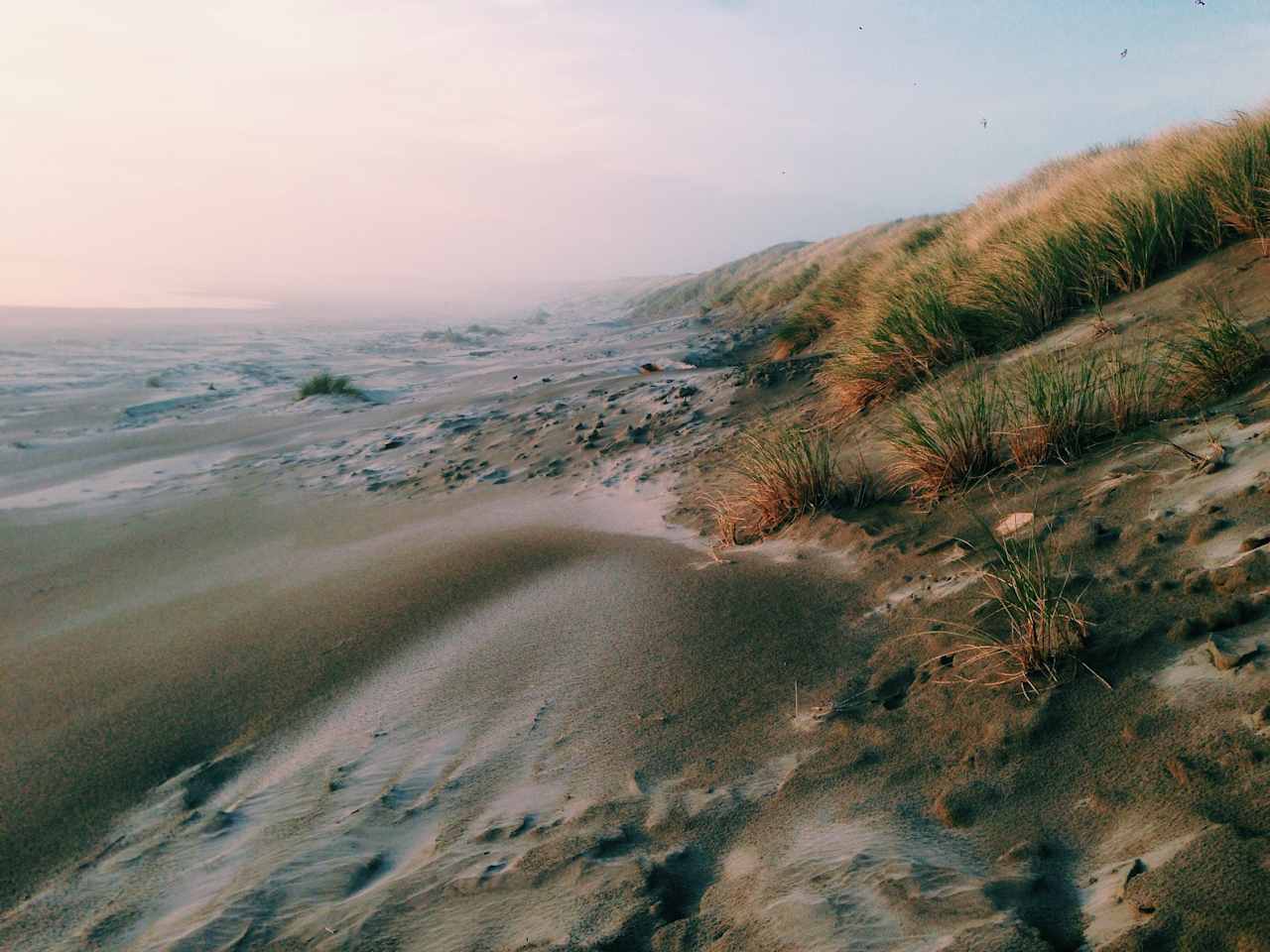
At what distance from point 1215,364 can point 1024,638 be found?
1858 millimetres

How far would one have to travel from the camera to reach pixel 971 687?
6.50ft

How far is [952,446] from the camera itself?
3.24 metres

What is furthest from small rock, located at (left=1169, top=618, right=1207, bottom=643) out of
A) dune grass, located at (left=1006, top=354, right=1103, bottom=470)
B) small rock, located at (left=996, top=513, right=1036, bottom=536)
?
dune grass, located at (left=1006, top=354, right=1103, bottom=470)

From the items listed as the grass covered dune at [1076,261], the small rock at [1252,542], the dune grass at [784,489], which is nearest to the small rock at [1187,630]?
the small rock at [1252,542]

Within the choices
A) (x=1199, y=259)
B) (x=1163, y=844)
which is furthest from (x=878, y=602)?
(x=1199, y=259)

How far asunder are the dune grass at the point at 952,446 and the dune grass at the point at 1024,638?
106cm

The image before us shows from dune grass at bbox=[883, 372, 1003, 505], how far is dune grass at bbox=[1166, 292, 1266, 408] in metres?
0.64

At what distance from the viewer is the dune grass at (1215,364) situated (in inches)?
119

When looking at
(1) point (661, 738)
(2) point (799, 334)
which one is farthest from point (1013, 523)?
(2) point (799, 334)

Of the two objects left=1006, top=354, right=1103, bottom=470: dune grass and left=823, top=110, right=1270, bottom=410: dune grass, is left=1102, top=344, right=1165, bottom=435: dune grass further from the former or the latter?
left=823, top=110, right=1270, bottom=410: dune grass

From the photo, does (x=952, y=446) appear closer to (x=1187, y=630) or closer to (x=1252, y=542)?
(x=1252, y=542)

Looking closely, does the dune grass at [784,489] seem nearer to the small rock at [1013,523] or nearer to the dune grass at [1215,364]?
the small rock at [1013,523]

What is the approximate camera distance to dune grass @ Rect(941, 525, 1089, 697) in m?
1.93

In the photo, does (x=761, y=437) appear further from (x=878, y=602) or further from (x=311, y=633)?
(x=311, y=633)
